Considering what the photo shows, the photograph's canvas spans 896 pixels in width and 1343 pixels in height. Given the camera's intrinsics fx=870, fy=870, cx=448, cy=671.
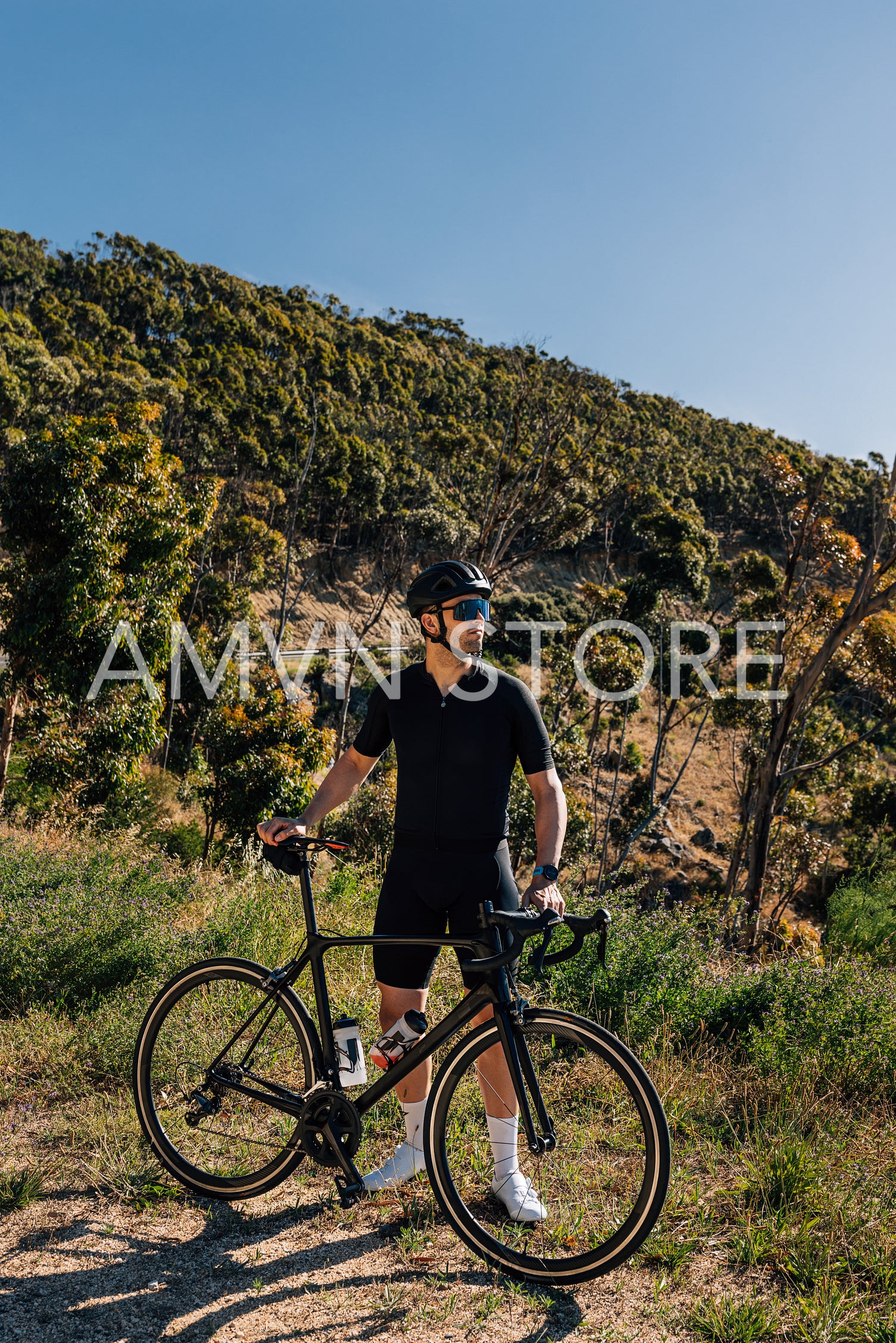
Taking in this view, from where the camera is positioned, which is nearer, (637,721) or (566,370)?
(566,370)

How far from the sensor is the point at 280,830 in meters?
2.73

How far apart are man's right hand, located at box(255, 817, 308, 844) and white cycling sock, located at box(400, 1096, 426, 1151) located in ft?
2.93

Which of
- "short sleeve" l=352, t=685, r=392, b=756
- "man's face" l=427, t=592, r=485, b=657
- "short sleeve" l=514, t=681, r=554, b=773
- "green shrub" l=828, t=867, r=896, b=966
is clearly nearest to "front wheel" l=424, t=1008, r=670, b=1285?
"short sleeve" l=514, t=681, r=554, b=773

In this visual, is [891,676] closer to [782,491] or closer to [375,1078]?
[782,491]

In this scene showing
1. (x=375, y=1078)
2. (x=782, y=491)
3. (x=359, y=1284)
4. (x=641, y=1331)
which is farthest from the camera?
(x=782, y=491)

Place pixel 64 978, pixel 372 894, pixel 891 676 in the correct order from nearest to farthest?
pixel 64 978, pixel 372 894, pixel 891 676

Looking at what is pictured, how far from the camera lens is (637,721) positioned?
39062 mm

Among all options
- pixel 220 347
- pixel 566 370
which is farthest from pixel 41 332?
pixel 566 370

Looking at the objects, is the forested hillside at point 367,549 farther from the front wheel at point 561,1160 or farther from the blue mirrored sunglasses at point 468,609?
the front wheel at point 561,1160

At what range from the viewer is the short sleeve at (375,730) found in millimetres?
2785

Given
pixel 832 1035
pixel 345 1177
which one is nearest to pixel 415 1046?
pixel 345 1177

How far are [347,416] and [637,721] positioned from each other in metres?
23.5

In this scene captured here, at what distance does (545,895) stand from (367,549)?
44676mm

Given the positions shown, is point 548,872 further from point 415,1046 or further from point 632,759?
point 632,759
